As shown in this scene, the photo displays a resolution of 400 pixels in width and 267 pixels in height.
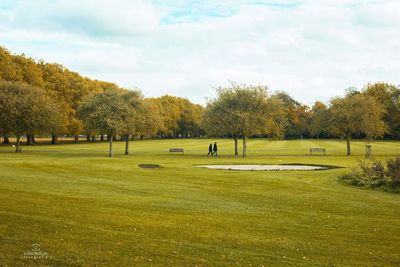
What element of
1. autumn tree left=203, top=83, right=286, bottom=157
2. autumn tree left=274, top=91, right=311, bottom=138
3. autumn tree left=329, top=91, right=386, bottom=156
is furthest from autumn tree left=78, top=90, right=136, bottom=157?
autumn tree left=274, top=91, right=311, bottom=138

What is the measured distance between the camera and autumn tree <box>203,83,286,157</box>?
55250mm

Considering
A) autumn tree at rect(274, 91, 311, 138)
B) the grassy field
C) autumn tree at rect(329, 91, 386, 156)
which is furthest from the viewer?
autumn tree at rect(274, 91, 311, 138)

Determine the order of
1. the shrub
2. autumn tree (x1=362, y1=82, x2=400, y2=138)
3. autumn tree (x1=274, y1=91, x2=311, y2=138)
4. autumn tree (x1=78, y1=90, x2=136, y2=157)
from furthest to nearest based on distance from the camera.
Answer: autumn tree (x1=274, y1=91, x2=311, y2=138) → autumn tree (x1=362, y1=82, x2=400, y2=138) → autumn tree (x1=78, y1=90, x2=136, y2=157) → the shrub

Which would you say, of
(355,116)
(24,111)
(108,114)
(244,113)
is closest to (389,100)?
(355,116)

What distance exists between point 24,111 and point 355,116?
44.0 m

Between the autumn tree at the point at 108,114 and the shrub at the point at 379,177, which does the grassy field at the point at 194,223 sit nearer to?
the shrub at the point at 379,177

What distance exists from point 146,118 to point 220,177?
30636 millimetres

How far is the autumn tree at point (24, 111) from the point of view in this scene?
55000mm

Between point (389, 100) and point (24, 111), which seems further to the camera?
point (389, 100)

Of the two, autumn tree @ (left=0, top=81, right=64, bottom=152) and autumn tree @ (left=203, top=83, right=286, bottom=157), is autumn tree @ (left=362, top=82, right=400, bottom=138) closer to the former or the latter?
autumn tree @ (left=203, top=83, right=286, bottom=157)

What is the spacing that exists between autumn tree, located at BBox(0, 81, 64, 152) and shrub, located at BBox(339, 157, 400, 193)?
139 feet

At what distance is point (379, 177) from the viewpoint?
2591cm

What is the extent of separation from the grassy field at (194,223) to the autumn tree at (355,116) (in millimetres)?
34743

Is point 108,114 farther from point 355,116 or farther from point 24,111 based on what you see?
point 355,116
